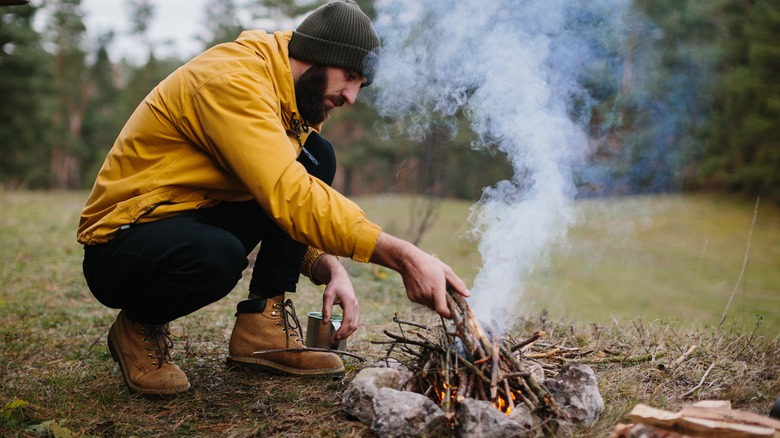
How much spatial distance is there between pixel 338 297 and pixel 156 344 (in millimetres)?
807

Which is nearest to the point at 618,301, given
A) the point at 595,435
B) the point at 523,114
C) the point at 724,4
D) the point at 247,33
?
the point at 523,114

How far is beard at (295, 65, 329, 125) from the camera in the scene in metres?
2.39

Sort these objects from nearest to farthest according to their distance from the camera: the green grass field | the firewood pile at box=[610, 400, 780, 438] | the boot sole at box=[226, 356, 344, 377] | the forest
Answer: the firewood pile at box=[610, 400, 780, 438] < the boot sole at box=[226, 356, 344, 377] < the green grass field < the forest

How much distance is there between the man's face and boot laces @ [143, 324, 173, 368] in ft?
3.70

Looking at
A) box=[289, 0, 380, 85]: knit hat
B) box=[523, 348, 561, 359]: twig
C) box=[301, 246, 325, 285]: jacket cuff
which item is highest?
box=[289, 0, 380, 85]: knit hat

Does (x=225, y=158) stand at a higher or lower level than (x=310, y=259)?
higher

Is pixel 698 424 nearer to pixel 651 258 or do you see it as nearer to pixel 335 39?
pixel 335 39

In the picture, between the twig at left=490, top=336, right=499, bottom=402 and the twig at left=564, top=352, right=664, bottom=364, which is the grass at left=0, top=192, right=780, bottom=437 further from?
the twig at left=490, top=336, right=499, bottom=402

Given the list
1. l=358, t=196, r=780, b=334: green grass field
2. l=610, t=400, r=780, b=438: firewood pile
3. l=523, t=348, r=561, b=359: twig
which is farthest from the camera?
l=358, t=196, r=780, b=334: green grass field

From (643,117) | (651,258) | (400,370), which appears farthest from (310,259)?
(643,117)

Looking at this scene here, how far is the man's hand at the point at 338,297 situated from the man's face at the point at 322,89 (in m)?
0.69

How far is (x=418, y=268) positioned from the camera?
1.84 metres

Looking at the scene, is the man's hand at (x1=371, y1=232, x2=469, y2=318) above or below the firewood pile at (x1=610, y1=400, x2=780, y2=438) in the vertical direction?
above

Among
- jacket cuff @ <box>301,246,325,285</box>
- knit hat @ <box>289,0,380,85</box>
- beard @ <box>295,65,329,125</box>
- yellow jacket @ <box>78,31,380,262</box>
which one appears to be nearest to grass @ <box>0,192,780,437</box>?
jacket cuff @ <box>301,246,325,285</box>
